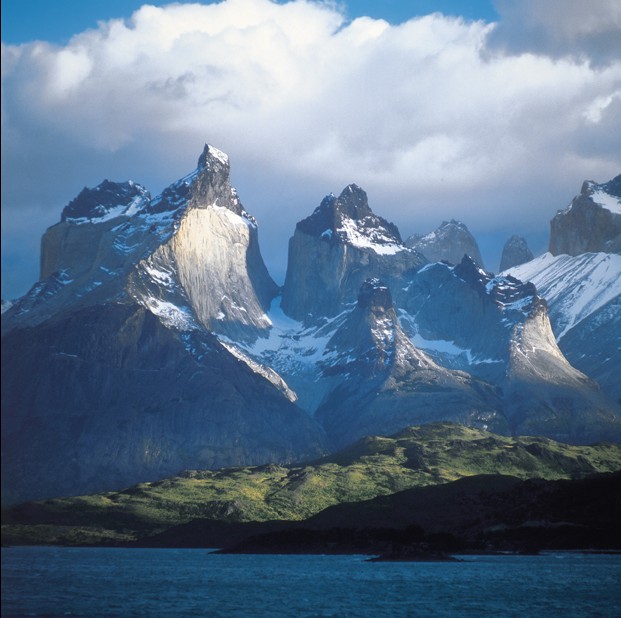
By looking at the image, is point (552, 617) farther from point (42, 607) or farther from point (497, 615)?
point (42, 607)

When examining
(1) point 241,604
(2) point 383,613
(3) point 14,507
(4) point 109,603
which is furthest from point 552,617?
(3) point 14,507

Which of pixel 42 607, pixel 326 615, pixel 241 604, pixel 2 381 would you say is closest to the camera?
pixel 2 381

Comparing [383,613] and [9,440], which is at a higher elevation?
[9,440]

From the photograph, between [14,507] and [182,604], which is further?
[182,604]

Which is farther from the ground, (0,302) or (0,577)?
(0,302)

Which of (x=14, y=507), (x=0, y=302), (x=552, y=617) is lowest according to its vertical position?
(x=552, y=617)

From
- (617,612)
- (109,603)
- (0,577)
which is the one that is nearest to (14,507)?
(0,577)

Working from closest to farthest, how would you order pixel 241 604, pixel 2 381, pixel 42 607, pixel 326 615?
pixel 2 381, pixel 42 607, pixel 326 615, pixel 241 604

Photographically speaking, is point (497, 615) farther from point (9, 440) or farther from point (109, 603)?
point (9, 440)

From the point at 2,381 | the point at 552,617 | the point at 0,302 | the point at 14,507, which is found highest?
the point at 0,302
